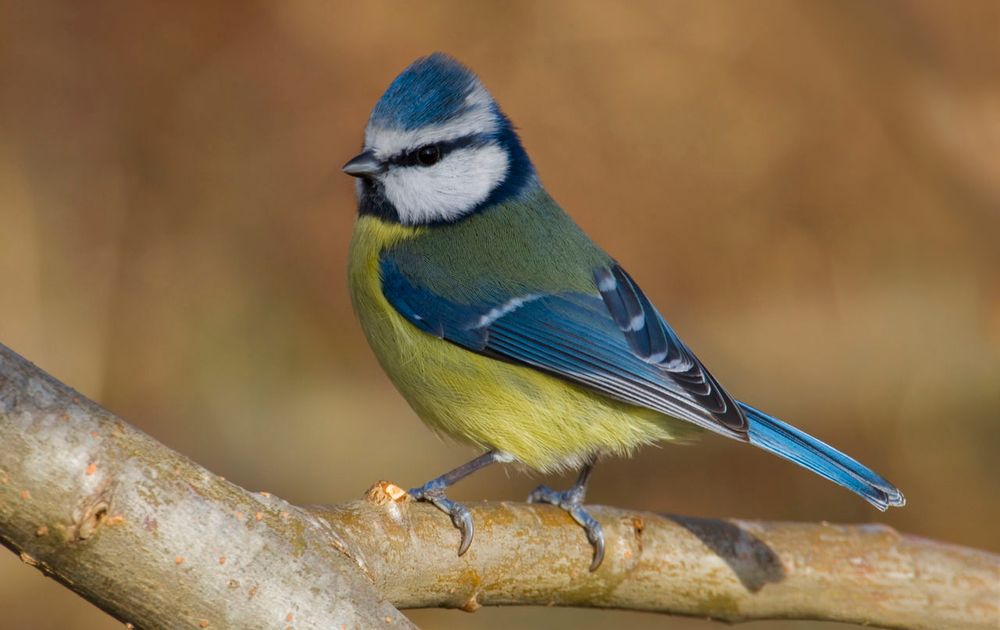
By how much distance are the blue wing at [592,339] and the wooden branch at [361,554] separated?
0.29 metres

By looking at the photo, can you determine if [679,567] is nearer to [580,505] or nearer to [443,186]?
[580,505]

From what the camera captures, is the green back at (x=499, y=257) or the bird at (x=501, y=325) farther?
the green back at (x=499, y=257)

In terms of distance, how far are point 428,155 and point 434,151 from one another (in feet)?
0.06

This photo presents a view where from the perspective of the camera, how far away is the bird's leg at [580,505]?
2207 mm

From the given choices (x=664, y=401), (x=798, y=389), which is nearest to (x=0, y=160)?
(x=664, y=401)

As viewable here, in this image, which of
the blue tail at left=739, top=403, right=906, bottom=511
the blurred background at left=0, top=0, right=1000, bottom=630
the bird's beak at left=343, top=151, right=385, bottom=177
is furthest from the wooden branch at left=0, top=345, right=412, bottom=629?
the blurred background at left=0, top=0, right=1000, bottom=630

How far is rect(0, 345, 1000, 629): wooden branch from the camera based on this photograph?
4.02ft

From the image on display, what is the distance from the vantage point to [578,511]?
2262mm

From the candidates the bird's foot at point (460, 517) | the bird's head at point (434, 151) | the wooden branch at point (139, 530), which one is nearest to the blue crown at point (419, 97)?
the bird's head at point (434, 151)

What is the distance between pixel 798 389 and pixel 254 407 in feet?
7.02

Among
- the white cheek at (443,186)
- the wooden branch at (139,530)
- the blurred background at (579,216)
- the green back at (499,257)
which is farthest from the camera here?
the blurred background at (579,216)

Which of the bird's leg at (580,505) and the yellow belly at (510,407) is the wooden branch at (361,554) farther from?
the yellow belly at (510,407)

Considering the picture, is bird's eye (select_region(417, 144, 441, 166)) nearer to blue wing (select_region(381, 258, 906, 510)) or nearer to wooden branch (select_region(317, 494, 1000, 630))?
blue wing (select_region(381, 258, 906, 510))

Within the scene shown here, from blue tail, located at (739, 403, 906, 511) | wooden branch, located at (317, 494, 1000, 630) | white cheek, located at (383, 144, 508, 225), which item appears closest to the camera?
wooden branch, located at (317, 494, 1000, 630)
